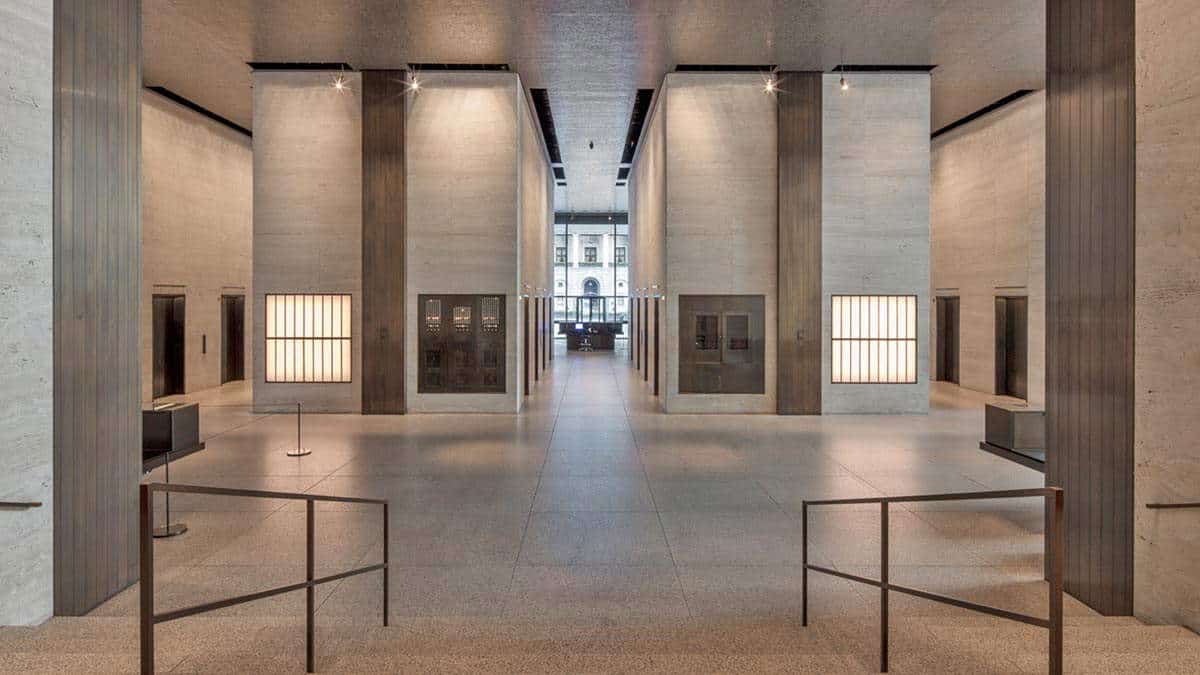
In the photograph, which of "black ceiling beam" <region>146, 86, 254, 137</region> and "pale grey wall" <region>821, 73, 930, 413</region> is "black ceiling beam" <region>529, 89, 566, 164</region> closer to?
"pale grey wall" <region>821, 73, 930, 413</region>

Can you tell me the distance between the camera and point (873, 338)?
59.2ft

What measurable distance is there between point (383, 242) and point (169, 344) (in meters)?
7.96

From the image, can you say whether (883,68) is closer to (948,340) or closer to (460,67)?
(460,67)

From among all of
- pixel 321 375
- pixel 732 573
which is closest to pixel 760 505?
pixel 732 573

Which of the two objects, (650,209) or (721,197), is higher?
(650,209)

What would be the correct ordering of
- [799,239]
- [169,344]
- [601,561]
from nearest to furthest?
[601,561] → [799,239] → [169,344]

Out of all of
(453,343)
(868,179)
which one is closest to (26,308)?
(453,343)

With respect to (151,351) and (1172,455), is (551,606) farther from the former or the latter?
(151,351)

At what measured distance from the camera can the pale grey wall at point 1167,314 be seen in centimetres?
526

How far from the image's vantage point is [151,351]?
791 inches

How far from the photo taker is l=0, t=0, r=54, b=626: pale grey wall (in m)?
5.43

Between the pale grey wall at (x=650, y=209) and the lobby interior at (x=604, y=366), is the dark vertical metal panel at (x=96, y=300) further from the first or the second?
the pale grey wall at (x=650, y=209)

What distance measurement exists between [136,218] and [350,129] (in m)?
11.9

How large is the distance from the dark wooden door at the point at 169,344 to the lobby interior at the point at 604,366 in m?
0.17
